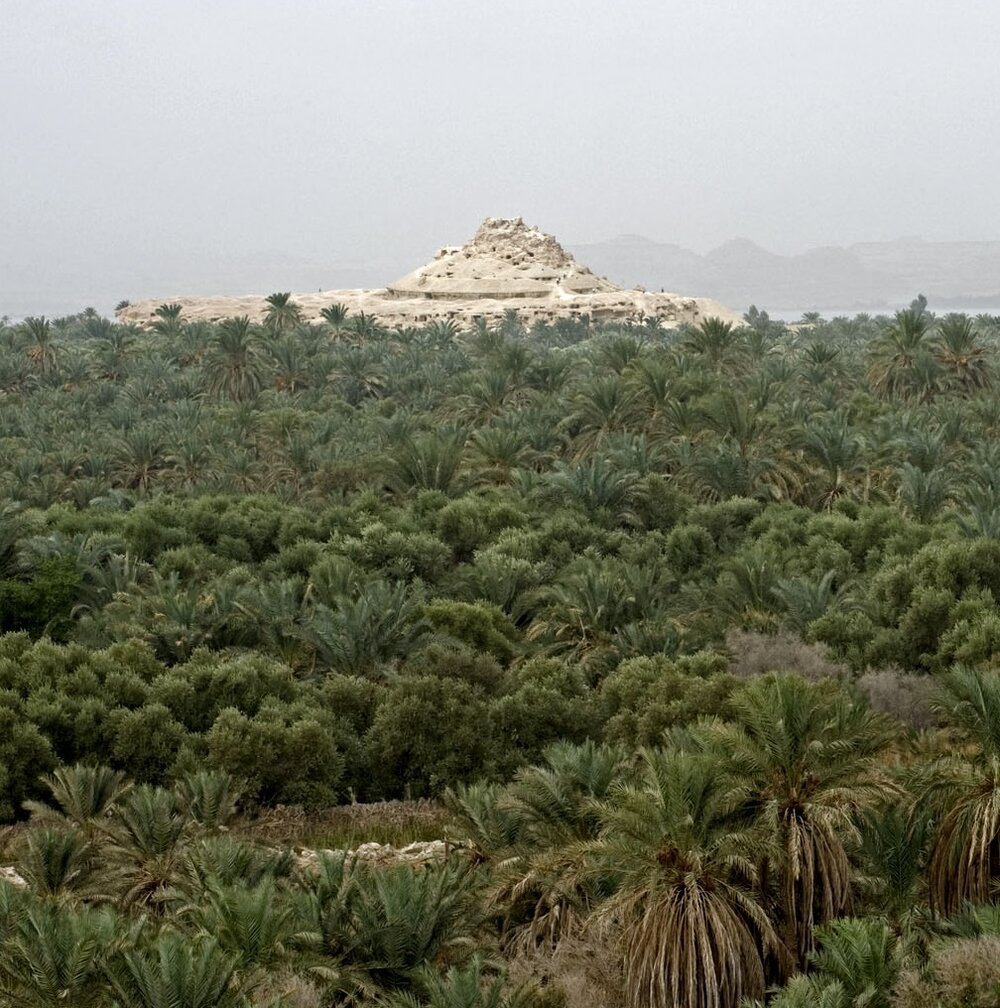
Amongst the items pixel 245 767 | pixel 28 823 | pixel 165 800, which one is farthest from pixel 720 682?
Result: pixel 28 823

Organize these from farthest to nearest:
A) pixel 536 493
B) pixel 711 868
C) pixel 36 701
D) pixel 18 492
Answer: pixel 18 492 → pixel 536 493 → pixel 36 701 → pixel 711 868

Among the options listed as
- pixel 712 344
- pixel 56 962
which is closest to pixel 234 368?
pixel 712 344

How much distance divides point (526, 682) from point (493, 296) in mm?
83297

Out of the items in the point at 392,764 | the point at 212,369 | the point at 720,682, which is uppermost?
the point at 212,369

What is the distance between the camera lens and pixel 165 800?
54.4 feet

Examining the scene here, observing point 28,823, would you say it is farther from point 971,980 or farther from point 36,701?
point 971,980

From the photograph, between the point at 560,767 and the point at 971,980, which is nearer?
the point at 971,980

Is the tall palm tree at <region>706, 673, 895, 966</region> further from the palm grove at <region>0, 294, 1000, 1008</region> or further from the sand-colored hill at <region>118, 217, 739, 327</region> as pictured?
the sand-colored hill at <region>118, 217, 739, 327</region>

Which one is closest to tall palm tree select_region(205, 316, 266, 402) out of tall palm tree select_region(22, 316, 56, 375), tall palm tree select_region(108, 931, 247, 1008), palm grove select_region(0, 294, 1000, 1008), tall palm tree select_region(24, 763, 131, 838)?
palm grove select_region(0, 294, 1000, 1008)

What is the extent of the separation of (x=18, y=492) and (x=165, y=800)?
22.9 meters

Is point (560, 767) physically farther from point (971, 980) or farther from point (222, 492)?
point (222, 492)

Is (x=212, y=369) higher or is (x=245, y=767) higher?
(x=212, y=369)

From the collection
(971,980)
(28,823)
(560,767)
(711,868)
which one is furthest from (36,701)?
(971,980)

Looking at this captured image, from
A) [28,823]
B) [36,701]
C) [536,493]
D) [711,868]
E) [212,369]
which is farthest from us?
[212,369]
